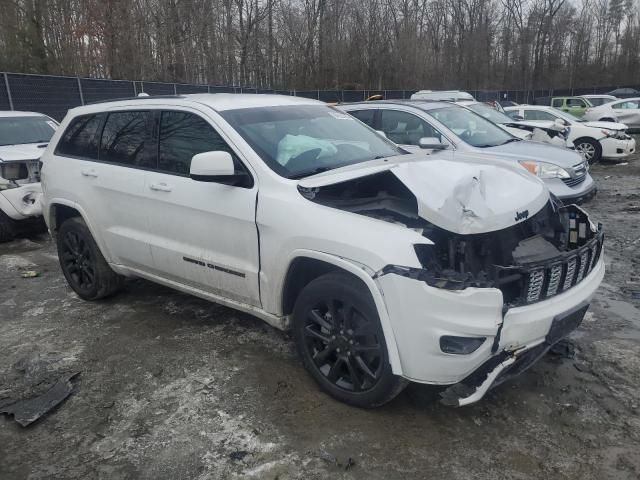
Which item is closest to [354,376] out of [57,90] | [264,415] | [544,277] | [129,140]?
[264,415]

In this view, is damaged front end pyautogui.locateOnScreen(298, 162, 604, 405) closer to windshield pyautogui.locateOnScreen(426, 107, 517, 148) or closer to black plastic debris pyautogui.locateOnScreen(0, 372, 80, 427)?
black plastic debris pyautogui.locateOnScreen(0, 372, 80, 427)

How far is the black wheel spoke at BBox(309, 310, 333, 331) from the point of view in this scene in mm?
3084

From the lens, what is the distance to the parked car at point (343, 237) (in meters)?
2.65

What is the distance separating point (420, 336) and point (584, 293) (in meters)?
1.18

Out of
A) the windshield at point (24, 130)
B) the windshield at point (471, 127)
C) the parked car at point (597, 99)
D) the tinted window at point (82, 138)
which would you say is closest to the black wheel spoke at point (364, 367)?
the tinted window at point (82, 138)

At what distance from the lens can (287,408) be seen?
3.15 m

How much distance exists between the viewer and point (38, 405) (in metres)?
3.28

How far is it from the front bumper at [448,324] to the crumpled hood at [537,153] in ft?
16.2

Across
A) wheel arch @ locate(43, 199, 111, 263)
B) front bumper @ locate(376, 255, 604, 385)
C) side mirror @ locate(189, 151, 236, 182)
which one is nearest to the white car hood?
front bumper @ locate(376, 255, 604, 385)

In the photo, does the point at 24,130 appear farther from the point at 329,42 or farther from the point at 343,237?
the point at 329,42

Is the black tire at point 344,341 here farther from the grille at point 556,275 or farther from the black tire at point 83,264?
the black tire at point 83,264

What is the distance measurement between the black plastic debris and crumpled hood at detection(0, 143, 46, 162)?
461 centimetres

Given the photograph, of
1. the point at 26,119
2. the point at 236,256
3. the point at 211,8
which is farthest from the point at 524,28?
the point at 236,256

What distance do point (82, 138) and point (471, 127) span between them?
5557mm
